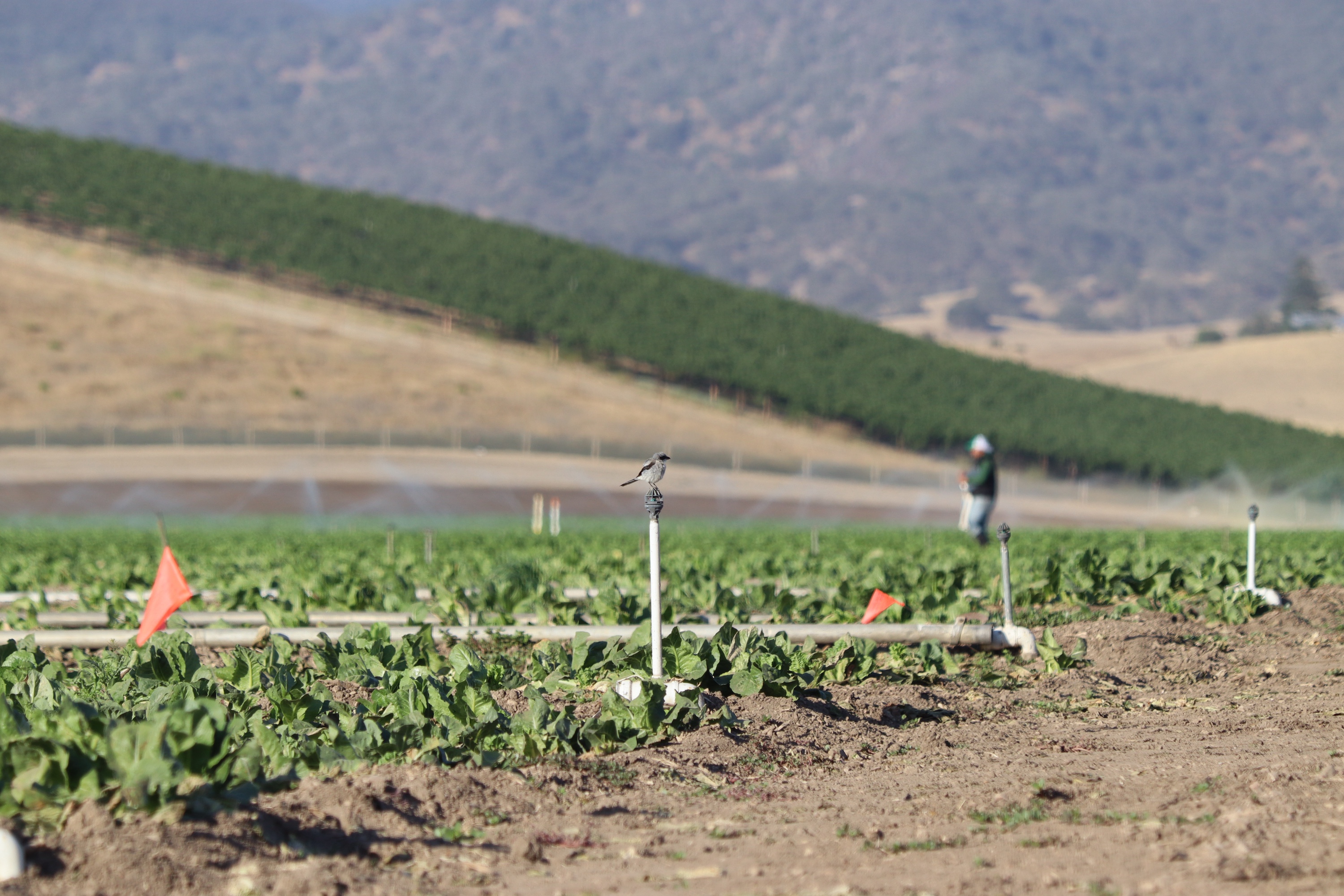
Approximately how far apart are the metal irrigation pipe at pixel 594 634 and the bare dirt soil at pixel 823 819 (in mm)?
1528

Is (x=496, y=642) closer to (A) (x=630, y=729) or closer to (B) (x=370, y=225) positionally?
(A) (x=630, y=729)

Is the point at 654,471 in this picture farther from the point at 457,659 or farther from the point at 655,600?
the point at 457,659

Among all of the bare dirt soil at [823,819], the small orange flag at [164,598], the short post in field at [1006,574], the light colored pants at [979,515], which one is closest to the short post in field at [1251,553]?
the short post in field at [1006,574]

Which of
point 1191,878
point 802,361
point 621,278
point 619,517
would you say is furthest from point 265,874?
point 621,278

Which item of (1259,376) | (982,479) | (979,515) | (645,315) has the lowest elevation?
(979,515)

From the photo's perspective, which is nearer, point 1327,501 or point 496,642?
point 496,642

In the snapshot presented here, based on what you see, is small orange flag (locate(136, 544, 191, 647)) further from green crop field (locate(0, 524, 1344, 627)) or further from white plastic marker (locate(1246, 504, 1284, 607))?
white plastic marker (locate(1246, 504, 1284, 607))

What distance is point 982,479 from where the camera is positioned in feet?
63.0

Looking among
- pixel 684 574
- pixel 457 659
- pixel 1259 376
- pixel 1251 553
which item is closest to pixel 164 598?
pixel 457 659

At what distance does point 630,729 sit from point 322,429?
2079 inches

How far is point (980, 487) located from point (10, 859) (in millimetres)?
16232

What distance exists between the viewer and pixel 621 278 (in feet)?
282

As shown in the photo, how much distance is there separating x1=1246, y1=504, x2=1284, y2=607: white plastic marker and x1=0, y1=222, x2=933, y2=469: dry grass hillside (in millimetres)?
49665

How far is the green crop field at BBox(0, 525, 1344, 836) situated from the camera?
5.20 metres
